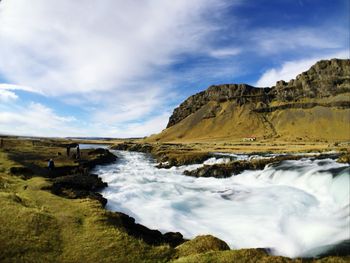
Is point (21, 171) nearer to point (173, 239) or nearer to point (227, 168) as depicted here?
point (173, 239)

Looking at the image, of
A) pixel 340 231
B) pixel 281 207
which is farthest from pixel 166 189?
pixel 340 231

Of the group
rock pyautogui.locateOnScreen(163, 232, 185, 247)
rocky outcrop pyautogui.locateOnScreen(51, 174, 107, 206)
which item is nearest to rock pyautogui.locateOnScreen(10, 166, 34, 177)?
rocky outcrop pyautogui.locateOnScreen(51, 174, 107, 206)

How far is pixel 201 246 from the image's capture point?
15.6 metres

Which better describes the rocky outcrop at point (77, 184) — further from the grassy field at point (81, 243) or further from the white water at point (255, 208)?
the grassy field at point (81, 243)

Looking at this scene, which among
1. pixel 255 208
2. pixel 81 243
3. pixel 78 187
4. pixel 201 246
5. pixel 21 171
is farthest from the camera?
pixel 21 171

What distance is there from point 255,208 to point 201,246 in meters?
21.1

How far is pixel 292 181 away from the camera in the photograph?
47.9 m

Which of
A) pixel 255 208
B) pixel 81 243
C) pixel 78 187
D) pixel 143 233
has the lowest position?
pixel 255 208

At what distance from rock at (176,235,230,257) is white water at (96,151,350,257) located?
27.2 feet

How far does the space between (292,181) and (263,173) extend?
903 cm

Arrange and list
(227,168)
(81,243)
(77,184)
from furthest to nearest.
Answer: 1. (227,168)
2. (77,184)
3. (81,243)

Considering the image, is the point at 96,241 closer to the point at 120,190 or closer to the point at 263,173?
the point at 120,190

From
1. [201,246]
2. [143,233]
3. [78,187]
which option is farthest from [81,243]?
[78,187]

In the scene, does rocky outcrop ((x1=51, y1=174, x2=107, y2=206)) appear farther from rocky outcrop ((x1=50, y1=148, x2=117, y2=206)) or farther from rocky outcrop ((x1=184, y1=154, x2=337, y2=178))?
rocky outcrop ((x1=184, y1=154, x2=337, y2=178))
